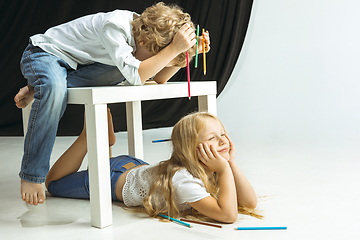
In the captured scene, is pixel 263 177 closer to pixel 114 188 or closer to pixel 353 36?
pixel 114 188

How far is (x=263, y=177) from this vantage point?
151 centimetres

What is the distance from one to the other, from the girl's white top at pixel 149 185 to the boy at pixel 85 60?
245 millimetres

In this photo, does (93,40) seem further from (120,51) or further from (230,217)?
(230,217)

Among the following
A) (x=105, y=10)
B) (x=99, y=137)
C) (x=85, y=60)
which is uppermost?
(x=105, y=10)

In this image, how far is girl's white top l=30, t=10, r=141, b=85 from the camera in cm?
117

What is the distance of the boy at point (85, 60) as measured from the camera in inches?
43.5

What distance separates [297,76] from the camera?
2.71m

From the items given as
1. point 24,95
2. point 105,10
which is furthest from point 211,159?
point 105,10

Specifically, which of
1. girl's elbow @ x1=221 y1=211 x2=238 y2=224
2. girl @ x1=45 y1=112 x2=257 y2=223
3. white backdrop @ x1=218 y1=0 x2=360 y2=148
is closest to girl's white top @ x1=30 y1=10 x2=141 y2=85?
girl @ x1=45 y1=112 x2=257 y2=223

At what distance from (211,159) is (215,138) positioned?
0.25 feet

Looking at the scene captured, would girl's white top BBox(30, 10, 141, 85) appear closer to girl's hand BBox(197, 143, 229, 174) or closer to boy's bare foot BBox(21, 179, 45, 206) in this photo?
girl's hand BBox(197, 143, 229, 174)

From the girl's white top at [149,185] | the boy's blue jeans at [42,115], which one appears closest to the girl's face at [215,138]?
the girl's white top at [149,185]

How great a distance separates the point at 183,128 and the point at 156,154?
35.9 inches

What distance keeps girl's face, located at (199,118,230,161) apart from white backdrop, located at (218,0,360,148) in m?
1.22
